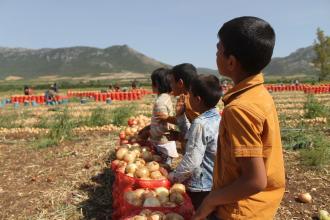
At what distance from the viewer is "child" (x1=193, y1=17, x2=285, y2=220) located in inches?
78.4

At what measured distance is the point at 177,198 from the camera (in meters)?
3.82

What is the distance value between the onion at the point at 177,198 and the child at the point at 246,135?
1527 millimetres

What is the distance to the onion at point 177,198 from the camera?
3.80 m

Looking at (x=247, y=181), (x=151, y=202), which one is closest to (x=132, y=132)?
(x=151, y=202)

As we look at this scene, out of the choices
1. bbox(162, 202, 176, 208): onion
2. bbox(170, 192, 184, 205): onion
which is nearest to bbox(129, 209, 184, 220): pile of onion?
bbox(162, 202, 176, 208): onion

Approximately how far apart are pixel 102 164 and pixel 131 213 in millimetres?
3856

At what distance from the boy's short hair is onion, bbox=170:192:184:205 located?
6.40ft

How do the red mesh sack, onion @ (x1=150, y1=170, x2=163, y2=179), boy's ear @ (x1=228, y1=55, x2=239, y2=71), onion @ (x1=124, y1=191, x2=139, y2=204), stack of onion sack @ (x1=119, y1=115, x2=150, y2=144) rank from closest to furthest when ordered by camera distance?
boy's ear @ (x1=228, y1=55, x2=239, y2=71)
the red mesh sack
onion @ (x1=124, y1=191, x2=139, y2=204)
onion @ (x1=150, y1=170, x2=163, y2=179)
stack of onion sack @ (x1=119, y1=115, x2=150, y2=144)

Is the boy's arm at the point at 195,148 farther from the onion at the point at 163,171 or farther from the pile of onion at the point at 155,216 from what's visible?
the onion at the point at 163,171

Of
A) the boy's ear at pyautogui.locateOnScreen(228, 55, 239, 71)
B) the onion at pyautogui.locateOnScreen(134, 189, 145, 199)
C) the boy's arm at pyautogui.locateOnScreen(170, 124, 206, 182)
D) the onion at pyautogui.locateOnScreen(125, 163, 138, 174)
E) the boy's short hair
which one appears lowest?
the onion at pyautogui.locateOnScreen(134, 189, 145, 199)

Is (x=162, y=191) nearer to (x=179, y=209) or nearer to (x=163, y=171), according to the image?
(x=179, y=209)

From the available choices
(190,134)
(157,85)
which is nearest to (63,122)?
(157,85)

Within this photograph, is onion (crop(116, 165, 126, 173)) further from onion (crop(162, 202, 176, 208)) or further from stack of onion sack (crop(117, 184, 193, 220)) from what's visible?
onion (crop(162, 202, 176, 208))

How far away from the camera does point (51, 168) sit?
7.50m
